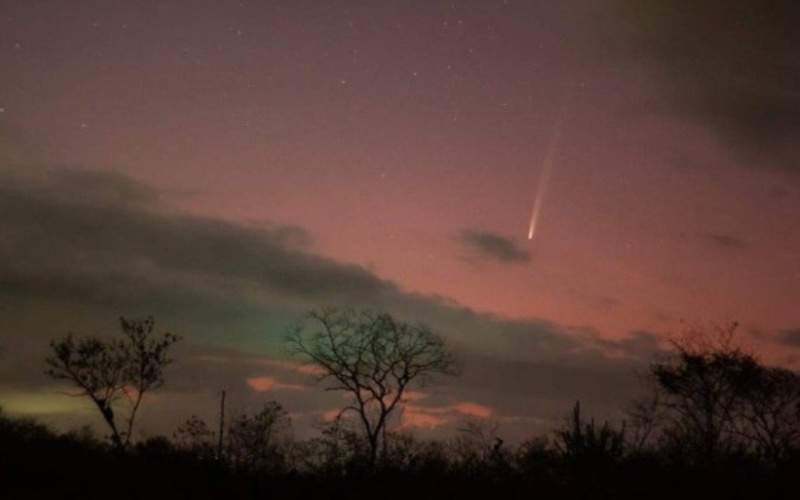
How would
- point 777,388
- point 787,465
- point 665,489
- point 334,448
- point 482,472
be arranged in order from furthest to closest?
point 777,388 < point 334,448 < point 482,472 < point 787,465 < point 665,489

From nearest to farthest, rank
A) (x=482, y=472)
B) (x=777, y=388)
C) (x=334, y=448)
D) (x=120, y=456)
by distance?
1. (x=482, y=472)
2. (x=120, y=456)
3. (x=334, y=448)
4. (x=777, y=388)

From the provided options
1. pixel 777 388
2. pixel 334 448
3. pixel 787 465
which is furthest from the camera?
pixel 777 388

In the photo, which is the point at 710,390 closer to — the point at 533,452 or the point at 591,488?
the point at 533,452

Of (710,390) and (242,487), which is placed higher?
(710,390)

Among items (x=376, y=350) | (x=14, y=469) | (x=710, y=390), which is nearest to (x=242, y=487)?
(x=14, y=469)

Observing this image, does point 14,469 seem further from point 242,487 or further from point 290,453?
point 290,453

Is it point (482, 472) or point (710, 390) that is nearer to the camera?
point (482, 472)

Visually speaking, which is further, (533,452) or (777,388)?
(777,388)

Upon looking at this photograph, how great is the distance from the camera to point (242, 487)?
2750 centimetres

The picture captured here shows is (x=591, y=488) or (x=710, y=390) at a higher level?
(x=710, y=390)

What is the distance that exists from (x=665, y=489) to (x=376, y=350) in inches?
1499

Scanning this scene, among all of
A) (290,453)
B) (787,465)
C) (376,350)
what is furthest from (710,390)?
(787,465)

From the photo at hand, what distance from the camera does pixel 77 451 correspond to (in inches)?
1444

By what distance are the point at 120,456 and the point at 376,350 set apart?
90.4 ft
